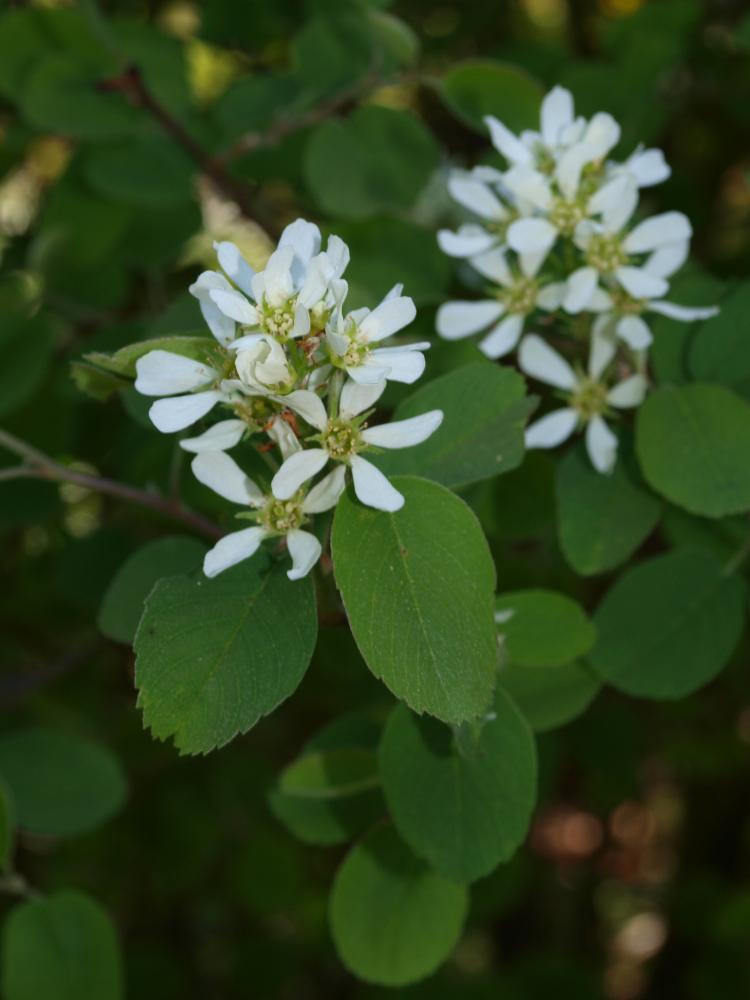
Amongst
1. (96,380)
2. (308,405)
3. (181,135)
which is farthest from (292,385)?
(181,135)

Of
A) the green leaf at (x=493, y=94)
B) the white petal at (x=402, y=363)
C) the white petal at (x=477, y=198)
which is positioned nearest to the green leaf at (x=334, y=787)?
the white petal at (x=402, y=363)

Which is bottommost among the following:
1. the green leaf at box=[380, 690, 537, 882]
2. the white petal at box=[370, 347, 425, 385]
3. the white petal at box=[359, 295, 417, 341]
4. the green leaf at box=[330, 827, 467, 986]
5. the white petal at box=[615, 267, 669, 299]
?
the green leaf at box=[330, 827, 467, 986]

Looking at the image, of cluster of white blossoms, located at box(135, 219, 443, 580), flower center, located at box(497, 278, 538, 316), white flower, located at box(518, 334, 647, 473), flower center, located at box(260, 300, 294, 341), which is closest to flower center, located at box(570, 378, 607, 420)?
white flower, located at box(518, 334, 647, 473)

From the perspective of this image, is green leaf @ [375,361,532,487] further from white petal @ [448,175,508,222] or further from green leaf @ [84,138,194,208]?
green leaf @ [84,138,194,208]

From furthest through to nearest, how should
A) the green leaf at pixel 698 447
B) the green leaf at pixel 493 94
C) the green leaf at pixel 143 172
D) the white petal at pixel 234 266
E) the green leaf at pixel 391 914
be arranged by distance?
1. the green leaf at pixel 143 172
2. the green leaf at pixel 493 94
3. the green leaf at pixel 391 914
4. the green leaf at pixel 698 447
5. the white petal at pixel 234 266

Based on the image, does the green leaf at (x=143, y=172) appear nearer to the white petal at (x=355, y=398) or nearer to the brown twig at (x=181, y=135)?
the brown twig at (x=181, y=135)

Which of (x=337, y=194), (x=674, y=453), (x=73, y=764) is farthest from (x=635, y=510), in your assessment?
(x=73, y=764)

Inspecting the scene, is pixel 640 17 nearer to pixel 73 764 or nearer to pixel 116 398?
pixel 116 398
